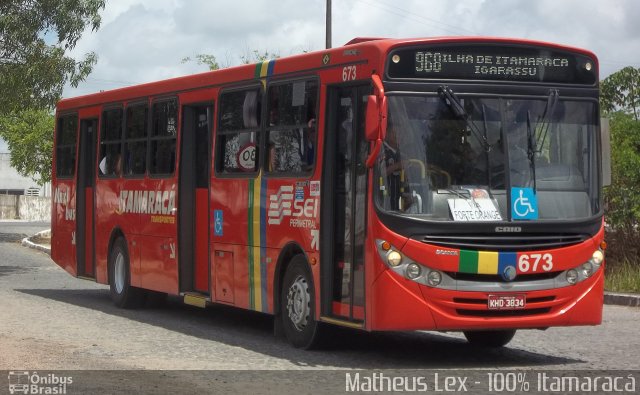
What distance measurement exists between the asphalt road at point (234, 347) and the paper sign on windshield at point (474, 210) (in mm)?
1359

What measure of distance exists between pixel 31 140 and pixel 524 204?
49841 mm

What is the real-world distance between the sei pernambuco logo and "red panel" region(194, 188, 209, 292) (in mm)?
4832

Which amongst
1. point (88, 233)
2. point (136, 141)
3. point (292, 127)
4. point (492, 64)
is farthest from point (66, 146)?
point (492, 64)

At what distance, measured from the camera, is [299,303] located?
41.7 ft

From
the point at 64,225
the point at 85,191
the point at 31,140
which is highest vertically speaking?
the point at 31,140

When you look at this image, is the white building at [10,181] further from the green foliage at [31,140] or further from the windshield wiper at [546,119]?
the windshield wiper at [546,119]

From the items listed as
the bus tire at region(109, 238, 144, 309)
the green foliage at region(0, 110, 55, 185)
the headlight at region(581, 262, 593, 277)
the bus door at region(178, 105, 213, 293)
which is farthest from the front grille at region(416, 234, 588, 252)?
the green foliage at region(0, 110, 55, 185)

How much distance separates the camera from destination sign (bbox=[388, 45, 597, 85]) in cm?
1145

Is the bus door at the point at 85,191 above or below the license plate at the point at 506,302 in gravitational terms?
above

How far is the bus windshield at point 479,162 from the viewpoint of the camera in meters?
11.2

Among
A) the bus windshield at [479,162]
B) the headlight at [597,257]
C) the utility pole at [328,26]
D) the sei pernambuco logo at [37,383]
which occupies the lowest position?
the sei pernambuco logo at [37,383]

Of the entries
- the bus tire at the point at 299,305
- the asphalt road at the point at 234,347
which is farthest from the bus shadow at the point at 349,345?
the bus tire at the point at 299,305

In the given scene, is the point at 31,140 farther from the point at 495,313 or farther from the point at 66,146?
the point at 495,313

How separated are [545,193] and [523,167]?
0.32 metres
